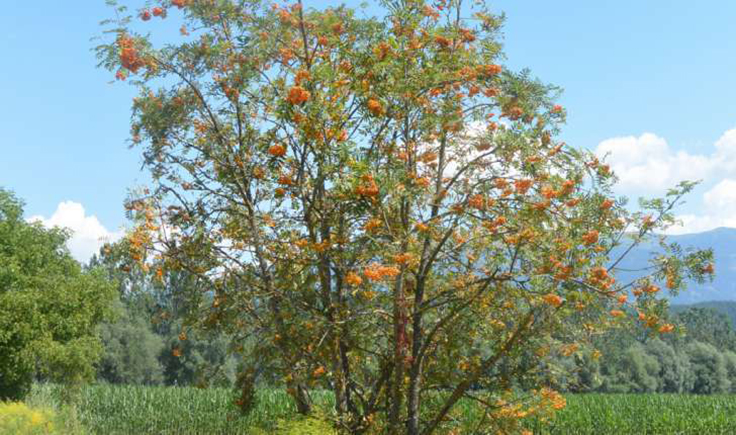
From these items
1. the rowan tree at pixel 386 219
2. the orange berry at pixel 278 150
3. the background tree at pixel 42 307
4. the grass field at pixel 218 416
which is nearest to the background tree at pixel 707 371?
the grass field at pixel 218 416

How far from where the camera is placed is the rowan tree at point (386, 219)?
649 cm

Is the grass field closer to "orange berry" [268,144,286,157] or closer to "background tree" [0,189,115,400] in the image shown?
"background tree" [0,189,115,400]

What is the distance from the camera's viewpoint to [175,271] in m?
8.21

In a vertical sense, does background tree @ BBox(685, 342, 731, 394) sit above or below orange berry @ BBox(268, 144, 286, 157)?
below

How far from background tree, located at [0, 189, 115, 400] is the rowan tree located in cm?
1061

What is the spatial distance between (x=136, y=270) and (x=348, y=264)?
8.74 feet

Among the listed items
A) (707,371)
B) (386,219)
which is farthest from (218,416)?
(707,371)

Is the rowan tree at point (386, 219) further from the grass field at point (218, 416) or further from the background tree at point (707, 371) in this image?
the background tree at point (707, 371)

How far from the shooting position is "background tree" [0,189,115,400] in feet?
55.7

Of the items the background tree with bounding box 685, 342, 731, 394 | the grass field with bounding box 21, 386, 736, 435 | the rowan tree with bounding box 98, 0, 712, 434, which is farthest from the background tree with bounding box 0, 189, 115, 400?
the background tree with bounding box 685, 342, 731, 394

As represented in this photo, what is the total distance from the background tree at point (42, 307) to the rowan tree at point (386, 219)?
10.6 meters

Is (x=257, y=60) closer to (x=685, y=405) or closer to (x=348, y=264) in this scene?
(x=348, y=264)

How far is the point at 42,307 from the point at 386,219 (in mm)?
14128

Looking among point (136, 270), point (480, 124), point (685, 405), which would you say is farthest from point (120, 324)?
point (480, 124)
